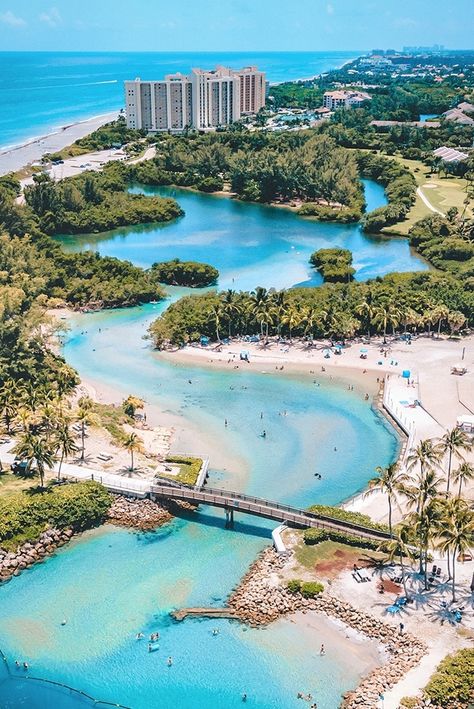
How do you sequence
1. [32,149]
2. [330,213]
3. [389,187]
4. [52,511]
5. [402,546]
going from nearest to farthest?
1. [402,546]
2. [52,511]
3. [330,213]
4. [389,187]
5. [32,149]

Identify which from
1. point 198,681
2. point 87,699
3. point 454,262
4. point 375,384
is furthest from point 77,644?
point 454,262

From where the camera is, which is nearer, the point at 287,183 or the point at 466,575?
the point at 466,575

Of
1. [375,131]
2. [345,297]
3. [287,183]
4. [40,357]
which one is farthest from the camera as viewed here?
[375,131]

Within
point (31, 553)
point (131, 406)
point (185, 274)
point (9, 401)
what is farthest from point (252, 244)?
point (31, 553)

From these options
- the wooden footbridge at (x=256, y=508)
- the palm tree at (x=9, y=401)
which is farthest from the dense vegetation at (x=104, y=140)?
the wooden footbridge at (x=256, y=508)

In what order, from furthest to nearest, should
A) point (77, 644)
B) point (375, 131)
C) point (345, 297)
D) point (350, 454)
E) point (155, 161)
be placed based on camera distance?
point (375, 131) < point (155, 161) < point (345, 297) < point (350, 454) < point (77, 644)

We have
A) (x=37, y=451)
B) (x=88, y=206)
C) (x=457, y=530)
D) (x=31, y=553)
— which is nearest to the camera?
(x=457, y=530)

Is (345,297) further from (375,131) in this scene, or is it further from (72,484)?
(375,131)

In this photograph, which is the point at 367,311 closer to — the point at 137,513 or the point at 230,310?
the point at 230,310
